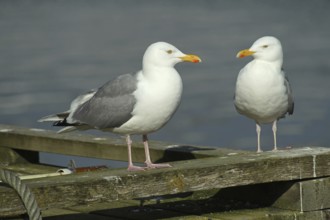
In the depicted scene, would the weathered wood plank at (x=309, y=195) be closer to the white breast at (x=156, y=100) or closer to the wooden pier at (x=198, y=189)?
the wooden pier at (x=198, y=189)

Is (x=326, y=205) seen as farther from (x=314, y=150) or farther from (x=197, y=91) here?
(x=197, y=91)

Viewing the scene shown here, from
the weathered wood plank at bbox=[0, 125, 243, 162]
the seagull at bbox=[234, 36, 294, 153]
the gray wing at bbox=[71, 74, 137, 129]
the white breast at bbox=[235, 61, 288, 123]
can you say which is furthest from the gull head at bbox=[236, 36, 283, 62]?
the gray wing at bbox=[71, 74, 137, 129]

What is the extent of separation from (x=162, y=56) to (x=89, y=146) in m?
1.95

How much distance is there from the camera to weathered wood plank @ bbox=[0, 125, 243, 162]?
8867mm

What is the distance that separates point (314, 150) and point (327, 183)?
25 centimetres

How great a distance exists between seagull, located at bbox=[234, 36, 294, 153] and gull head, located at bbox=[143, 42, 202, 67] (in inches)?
36.4

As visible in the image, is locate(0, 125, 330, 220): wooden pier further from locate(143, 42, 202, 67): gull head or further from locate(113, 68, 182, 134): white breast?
locate(143, 42, 202, 67): gull head

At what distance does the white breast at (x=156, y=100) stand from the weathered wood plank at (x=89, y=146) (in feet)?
3.14

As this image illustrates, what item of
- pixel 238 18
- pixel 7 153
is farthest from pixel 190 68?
pixel 7 153

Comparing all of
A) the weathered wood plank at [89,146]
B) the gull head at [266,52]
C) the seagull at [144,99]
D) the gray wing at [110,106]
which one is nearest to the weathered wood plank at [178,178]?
the seagull at [144,99]

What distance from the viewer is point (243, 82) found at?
8.77 metres

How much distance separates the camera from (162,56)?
308 inches

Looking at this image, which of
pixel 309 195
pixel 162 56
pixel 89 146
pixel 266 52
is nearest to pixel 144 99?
pixel 162 56

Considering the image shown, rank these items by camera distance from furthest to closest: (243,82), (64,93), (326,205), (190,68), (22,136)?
1. (190,68)
2. (64,93)
3. (22,136)
4. (243,82)
5. (326,205)
